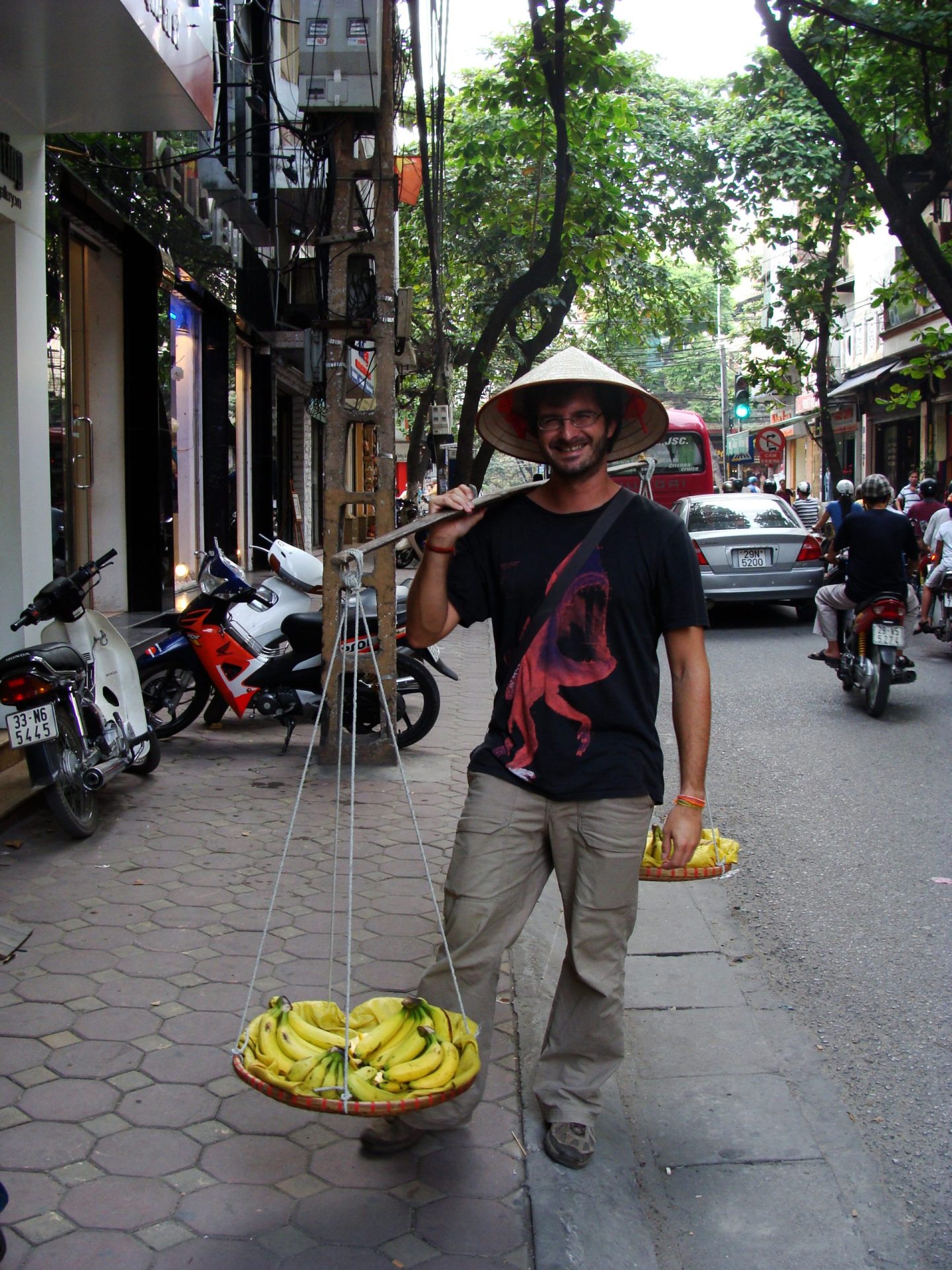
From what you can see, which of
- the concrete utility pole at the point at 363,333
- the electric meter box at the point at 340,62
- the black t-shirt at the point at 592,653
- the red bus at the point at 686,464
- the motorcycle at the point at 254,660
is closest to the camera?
the black t-shirt at the point at 592,653

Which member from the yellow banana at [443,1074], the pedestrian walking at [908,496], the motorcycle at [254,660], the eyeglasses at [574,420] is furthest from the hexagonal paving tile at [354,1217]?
the pedestrian walking at [908,496]

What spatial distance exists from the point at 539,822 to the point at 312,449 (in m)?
23.8

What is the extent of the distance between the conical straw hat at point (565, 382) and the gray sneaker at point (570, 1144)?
1.70 m

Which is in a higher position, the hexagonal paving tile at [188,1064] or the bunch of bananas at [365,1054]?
the bunch of bananas at [365,1054]

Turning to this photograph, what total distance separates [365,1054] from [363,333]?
5430mm

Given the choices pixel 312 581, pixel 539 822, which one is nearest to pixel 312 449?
pixel 312 581

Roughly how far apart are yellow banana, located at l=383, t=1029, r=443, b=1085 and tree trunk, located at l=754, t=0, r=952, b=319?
450 inches

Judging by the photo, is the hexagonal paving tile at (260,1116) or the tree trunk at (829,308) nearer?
the hexagonal paving tile at (260,1116)

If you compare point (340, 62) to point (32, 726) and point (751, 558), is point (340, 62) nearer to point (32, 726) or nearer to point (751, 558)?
point (32, 726)

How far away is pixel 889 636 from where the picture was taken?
899 cm

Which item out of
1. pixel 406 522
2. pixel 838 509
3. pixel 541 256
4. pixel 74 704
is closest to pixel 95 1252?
pixel 74 704

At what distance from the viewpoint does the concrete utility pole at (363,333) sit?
7.22 m

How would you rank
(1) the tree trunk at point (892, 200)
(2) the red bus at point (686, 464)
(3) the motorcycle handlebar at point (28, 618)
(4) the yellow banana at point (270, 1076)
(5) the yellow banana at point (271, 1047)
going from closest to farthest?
(4) the yellow banana at point (270, 1076)
(5) the yellow banana at point (271, 1047)
(3) the motorcycle handlebar at point (28, 618)
(1) the tree trunk at point (892, 200)
(2) the red bus at point (686, 464)

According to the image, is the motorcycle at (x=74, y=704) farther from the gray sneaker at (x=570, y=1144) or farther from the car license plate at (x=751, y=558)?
the car license plate at (x=751, y=558)
